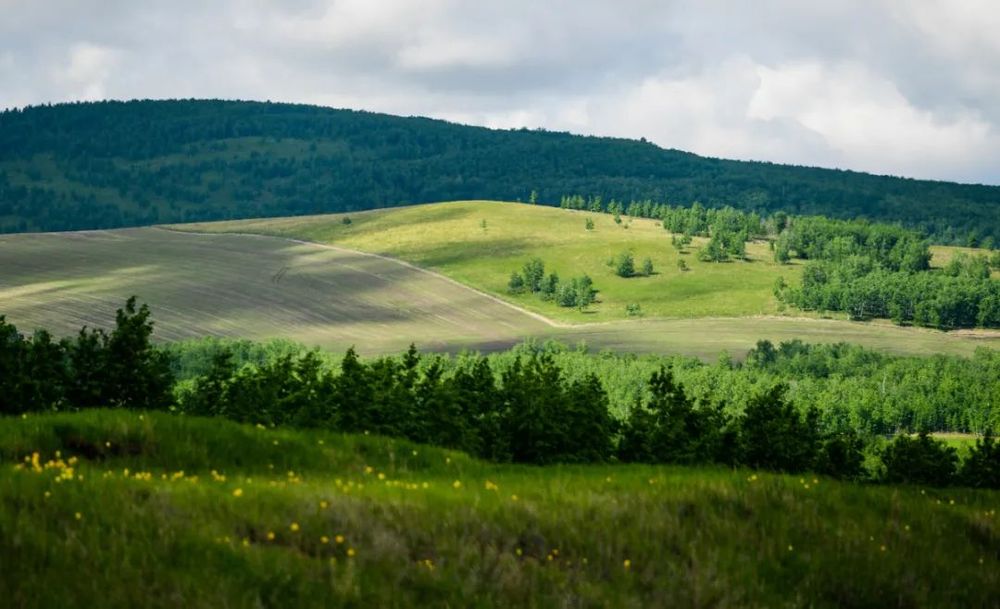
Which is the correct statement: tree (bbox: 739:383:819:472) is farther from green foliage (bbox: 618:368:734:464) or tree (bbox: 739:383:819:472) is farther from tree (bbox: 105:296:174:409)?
tree (bbox: 105:296:174:409)

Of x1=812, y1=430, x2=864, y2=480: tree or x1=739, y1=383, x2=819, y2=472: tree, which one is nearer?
x1=739, y1=383, x2=819, y2=472: tree

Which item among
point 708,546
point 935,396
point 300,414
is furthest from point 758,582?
point 935,396

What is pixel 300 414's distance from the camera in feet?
79.4

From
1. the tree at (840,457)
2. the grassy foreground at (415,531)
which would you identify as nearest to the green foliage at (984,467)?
the tree at (840,457)

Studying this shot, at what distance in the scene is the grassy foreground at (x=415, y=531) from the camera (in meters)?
11.7

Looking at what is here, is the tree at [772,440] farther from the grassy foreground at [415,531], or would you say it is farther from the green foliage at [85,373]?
the green foliage at [85,373]

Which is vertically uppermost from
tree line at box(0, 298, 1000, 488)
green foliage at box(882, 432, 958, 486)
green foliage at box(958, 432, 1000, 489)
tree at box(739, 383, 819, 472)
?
tree line at box(0, 298, 1000, 488)

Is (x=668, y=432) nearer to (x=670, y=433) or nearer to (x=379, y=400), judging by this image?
(x=670, y=433)

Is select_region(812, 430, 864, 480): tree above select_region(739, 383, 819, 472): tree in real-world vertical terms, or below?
below

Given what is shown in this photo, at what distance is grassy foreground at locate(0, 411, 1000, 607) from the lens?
11.7 m

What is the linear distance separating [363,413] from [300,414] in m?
1.68

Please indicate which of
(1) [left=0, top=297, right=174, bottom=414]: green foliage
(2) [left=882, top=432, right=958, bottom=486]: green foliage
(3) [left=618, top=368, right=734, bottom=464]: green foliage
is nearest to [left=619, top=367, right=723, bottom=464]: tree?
(3) [left=618, top=368, right=734, bottom=464]: green foliage

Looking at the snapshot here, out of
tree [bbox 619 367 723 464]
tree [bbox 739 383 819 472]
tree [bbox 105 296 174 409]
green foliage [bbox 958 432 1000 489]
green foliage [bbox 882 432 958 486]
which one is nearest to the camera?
tree [bbox 105 296 174 409]

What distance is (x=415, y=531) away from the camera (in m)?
13.8
